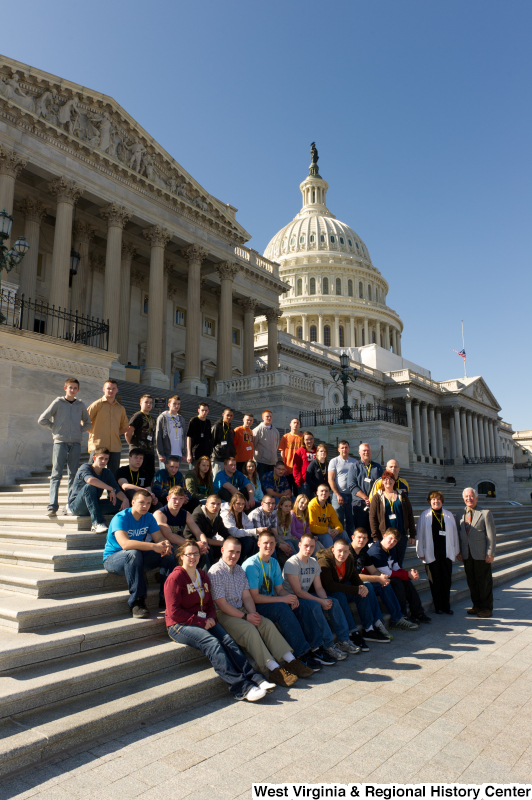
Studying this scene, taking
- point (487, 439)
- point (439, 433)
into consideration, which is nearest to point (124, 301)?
point (439, 433)

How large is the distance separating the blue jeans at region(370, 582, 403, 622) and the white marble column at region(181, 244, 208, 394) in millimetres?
21982

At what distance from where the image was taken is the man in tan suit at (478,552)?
9.05 metres

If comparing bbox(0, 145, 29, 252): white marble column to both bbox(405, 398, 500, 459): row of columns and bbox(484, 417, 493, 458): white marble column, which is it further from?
bbox(484, 417, 493, 458): white marble column

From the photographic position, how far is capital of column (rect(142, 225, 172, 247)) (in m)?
29.0

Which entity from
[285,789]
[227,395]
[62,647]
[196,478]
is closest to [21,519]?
[196,478]

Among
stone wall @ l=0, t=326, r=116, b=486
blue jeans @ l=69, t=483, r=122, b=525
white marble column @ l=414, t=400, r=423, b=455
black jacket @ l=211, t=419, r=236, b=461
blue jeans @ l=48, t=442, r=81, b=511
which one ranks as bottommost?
blue jeans @ l=69, t=483, r=122, b=525

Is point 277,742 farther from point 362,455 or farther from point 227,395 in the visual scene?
point 227,395

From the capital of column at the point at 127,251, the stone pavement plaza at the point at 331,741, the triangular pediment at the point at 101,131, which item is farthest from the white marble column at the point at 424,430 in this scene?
the stone pavement plaza at the point at 331,741

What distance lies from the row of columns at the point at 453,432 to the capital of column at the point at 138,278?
41.7 m

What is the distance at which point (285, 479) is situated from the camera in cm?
1084

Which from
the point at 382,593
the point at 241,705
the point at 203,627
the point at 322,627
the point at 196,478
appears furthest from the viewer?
the point at 196,478

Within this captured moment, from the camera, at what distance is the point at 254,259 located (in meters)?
37.5

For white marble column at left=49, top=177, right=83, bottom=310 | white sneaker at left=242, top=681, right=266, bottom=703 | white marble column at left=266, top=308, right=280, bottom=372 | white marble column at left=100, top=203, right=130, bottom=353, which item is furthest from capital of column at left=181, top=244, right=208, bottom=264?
white sneaker at left=242, top=681, right=266, bottom=703

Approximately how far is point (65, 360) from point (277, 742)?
37.8 ft
